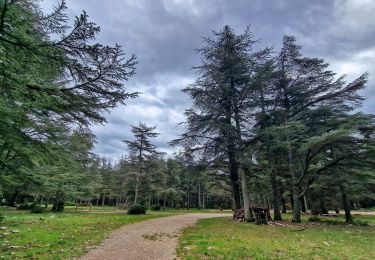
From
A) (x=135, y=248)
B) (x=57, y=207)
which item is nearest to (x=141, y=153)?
(x=57, y=207)

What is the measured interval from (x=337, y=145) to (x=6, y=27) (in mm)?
17649

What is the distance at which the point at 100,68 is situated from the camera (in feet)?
21.0

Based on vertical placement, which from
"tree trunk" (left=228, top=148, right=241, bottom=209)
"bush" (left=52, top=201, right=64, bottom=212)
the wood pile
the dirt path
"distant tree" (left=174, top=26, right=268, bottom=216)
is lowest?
the dirt path

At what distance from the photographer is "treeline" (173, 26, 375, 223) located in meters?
17.9

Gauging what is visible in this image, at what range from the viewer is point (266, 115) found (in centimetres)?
1970

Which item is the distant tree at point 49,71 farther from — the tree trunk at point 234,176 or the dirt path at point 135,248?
the tree trunk at point 234,176

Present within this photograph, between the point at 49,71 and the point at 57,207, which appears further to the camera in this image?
the point at 57,207

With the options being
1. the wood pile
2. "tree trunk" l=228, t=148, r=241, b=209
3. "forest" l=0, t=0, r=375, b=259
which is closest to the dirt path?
"forest" l=0, t=0, r=375, b=259

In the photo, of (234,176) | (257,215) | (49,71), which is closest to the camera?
(49,71)

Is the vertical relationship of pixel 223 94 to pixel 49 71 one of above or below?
above

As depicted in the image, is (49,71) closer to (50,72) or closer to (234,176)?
(50,72)

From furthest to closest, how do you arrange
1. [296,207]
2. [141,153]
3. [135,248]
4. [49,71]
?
[141,153] < [296,207] < [135,248] < [49,71]

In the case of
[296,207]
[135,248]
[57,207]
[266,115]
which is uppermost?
[266,115]

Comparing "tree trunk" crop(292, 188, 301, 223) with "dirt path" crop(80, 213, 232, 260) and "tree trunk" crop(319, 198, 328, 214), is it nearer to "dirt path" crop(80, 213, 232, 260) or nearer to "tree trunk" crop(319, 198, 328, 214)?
"dirt path" crop(80, 213, 232, 260)
